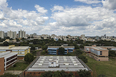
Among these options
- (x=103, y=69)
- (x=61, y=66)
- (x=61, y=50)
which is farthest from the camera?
(x=61, y=50)

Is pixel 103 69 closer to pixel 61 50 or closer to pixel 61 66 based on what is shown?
pixel 61 66

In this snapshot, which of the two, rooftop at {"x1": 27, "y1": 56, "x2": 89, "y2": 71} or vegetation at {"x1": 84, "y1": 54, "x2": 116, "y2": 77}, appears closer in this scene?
rooftop at {"x1": 27, "y1": 56, "x2": 89, "y2": 71}

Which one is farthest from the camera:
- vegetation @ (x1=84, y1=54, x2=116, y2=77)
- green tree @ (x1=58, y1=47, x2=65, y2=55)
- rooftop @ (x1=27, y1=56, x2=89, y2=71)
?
green tree @ (x1=58, y1=47, x2=65, y2=55)

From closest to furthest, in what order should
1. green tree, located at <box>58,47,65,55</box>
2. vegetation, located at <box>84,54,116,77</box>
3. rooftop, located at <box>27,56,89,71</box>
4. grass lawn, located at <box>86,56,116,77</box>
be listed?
rooftop, located at <box>27,56,89,71</box>, vegetation, located at <box>84,54,116,77</box>, grass lawn, located at <box>86,56,116,77</box>, green tree, located at <box>58,47,65,55</box>

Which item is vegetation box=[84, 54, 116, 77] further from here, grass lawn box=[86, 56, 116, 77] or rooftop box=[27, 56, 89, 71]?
rooftop box=[27, 56, 89, 71]

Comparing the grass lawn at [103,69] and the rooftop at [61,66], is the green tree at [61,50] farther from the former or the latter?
the rooftop at [61,66]

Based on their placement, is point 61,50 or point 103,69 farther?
point 61,50

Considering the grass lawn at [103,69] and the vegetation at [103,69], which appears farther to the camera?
the grass lawn at [103,69]

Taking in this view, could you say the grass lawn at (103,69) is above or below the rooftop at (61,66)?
below

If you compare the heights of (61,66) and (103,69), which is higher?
(61,66)

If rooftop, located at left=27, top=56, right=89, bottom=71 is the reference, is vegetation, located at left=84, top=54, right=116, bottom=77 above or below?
below

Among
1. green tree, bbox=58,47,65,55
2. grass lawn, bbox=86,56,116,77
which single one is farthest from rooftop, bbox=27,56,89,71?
green tree, bbox=58,47,65,55

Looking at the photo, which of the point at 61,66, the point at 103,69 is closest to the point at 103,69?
the point at 103,69

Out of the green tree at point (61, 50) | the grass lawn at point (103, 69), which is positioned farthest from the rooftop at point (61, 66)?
the green tree at point (61, 50)
